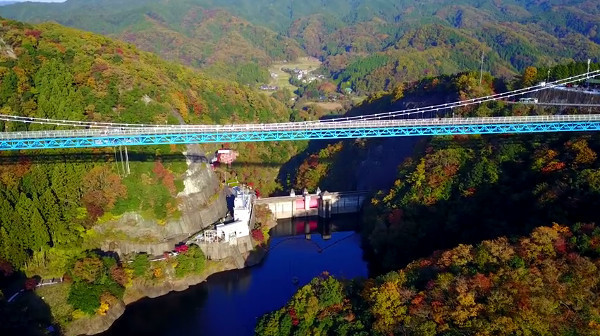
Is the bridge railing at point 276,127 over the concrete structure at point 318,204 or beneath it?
over

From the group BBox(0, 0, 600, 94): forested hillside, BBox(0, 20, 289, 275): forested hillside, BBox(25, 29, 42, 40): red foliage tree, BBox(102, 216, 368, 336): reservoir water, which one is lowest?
BBox(102, 216, 368, 336): reservoir water

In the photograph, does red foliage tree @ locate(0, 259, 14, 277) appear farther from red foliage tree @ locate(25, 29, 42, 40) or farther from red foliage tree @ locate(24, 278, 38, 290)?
red foliage tree @ locate(25, 29, 42, 40)

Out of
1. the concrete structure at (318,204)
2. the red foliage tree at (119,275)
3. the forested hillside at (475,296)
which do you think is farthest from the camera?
the concrete structure at (318,204)

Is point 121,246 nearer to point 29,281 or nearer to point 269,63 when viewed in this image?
point 29,281

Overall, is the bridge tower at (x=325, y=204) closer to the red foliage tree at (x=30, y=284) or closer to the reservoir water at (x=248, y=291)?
the reservoir water at (x=248, y=291)

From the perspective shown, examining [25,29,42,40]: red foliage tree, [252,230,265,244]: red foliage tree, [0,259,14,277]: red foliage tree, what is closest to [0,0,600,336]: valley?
[0,259,14,277]: red foliage tree

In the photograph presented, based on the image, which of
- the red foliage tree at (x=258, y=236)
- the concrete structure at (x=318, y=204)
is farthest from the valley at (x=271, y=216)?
the red foliage tree at (x=258, y=236)
